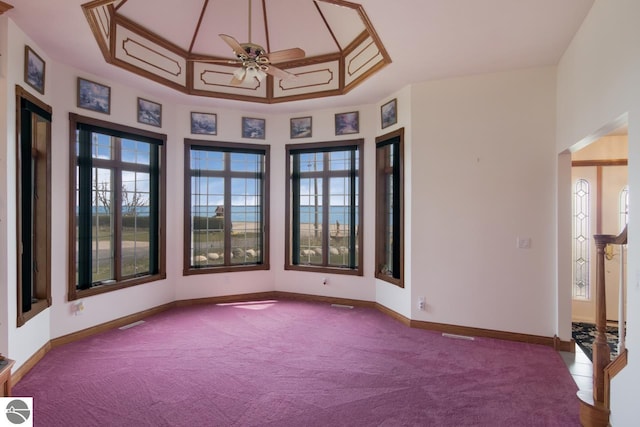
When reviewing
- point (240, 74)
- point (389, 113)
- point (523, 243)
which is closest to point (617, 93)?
point (523, 243)

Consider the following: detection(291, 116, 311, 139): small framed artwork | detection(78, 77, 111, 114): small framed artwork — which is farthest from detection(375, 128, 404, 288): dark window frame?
detection(78, 77, 111, 114): small framed artwork

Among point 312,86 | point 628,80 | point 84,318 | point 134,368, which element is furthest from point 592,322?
point 84,318

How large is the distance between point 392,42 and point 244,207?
142 inches

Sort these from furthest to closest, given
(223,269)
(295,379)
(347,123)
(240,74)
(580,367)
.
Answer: (223,269) < (347,123) < (240,74) < (580,367) < (295,379)

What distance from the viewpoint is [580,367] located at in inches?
146

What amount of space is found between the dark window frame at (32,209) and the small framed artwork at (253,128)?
107 inches

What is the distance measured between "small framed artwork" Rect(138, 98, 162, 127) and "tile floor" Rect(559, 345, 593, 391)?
19.3 feet

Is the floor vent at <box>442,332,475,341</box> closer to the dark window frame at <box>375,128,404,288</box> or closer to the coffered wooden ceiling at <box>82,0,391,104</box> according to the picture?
the dark window frame at <box>375,128,404,288</box>

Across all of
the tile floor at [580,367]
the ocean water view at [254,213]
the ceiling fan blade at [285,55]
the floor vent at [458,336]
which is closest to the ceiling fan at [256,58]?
the ceiling fan blade at [285,55]

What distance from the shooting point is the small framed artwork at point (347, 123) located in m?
5.84

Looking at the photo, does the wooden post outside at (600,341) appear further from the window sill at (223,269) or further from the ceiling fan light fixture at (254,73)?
the window sill at (223,269)

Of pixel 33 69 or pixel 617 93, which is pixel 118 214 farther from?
pixel 617 93

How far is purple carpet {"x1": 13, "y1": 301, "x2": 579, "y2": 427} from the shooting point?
2.78 metres

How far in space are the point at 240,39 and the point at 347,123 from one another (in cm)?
200
